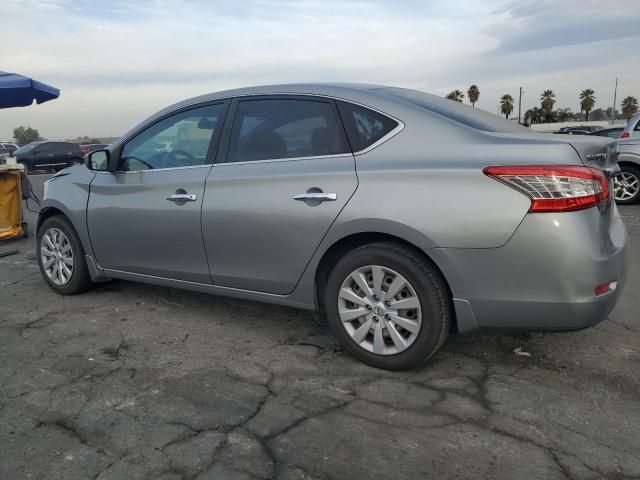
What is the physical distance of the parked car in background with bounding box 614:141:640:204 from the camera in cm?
945

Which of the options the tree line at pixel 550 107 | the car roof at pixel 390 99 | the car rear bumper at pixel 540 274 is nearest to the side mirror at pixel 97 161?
the car roof at pixel 390 99

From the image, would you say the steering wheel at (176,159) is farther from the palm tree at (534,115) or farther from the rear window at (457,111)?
the palm tree at (534,115)

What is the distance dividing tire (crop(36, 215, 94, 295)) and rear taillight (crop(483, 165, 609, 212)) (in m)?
3.47

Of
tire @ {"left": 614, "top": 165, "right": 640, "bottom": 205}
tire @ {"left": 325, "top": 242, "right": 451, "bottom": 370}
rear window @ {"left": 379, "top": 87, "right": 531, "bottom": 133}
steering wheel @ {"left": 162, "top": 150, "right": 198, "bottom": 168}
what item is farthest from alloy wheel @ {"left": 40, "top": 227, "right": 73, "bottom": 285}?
tire @ {"left": 614, "top": 165, "right": 640, "bottom": 205}

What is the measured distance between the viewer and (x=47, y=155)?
2719 centimetres

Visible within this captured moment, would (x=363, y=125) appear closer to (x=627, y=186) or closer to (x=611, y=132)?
(x=627, y=186)

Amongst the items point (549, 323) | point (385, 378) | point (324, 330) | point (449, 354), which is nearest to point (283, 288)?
point (324, 330)

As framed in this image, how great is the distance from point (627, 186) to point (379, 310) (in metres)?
8.17

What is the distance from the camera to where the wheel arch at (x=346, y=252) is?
312cm

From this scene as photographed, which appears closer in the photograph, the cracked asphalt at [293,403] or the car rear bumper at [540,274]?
the cracked asphalt at [293,403]

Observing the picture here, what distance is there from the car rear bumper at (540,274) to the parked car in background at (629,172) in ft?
24.3

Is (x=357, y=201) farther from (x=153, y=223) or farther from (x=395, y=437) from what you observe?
(x=153, y=223)

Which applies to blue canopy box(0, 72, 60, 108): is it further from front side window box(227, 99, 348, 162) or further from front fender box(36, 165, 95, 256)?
front side window box(227, 99, 348, 162)

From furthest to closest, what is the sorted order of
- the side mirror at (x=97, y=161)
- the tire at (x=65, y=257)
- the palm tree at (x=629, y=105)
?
the palm tree at (x=629, y=105) < the tire at (x=65, y=257) < the side mirror at (x=97, y=161)
